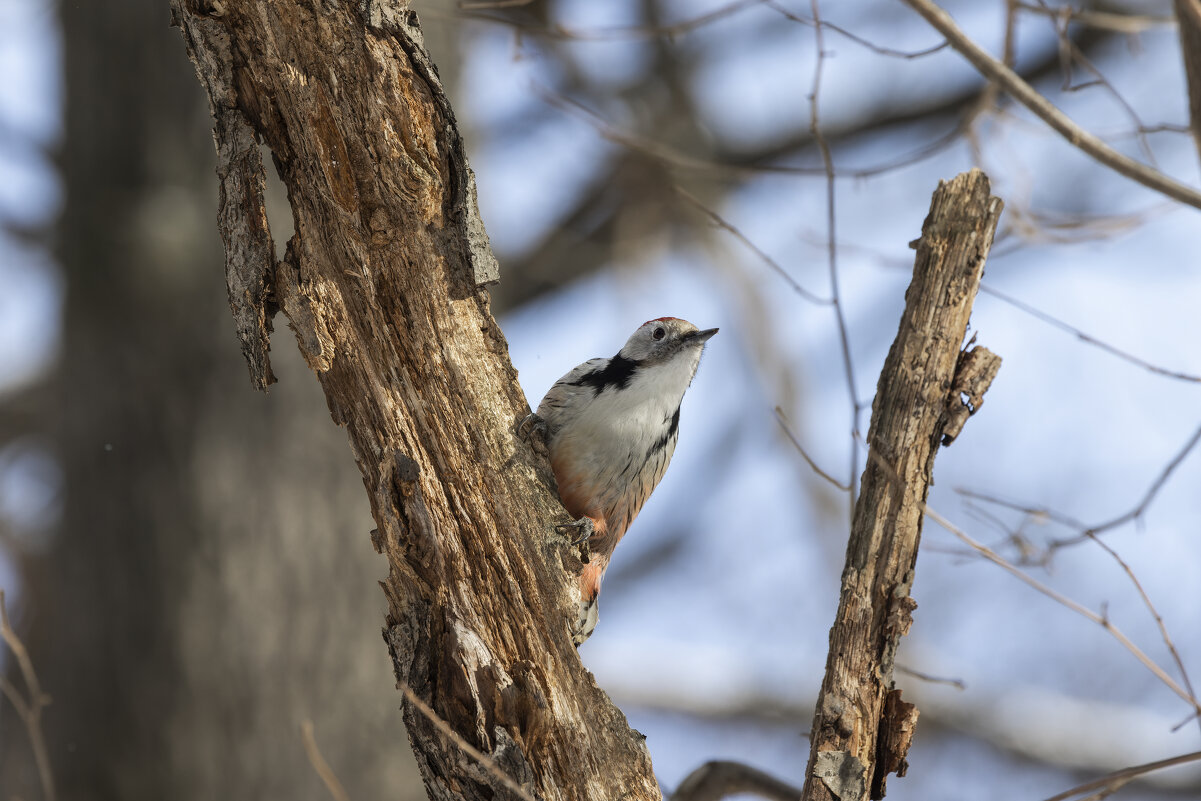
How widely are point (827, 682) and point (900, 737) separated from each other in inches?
7.2

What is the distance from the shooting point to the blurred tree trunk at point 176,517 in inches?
159

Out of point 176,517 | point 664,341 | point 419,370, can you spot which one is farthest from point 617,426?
point 176,517

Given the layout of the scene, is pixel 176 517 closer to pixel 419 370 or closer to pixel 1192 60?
pixel 419 370

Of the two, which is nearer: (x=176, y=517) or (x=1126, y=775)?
(x=1126, y=775)

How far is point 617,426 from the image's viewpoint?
2.95 meters

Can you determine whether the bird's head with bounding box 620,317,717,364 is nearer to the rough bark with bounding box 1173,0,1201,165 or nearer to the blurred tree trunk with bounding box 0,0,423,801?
the rough bark with bounding box 1173,0,1201,165

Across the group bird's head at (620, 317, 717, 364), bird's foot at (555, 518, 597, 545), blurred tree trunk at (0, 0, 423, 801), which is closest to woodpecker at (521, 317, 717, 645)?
bird's head at (620, 317, 717, 364)

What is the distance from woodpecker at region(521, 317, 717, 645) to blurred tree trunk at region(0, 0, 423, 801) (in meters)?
1.77

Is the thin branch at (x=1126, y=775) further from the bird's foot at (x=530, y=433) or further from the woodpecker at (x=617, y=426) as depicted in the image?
the bird's foot at (x=530, y=433)

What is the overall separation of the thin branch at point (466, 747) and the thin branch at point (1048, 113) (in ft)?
6.37

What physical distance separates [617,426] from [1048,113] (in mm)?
1384

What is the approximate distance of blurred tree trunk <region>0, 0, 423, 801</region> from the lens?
13.3ft

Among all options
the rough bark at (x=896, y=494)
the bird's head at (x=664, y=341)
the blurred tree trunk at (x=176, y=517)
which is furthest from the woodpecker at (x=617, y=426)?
the blurred tree trunk at (x=176, y=517)

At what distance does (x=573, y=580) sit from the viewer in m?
2.16
